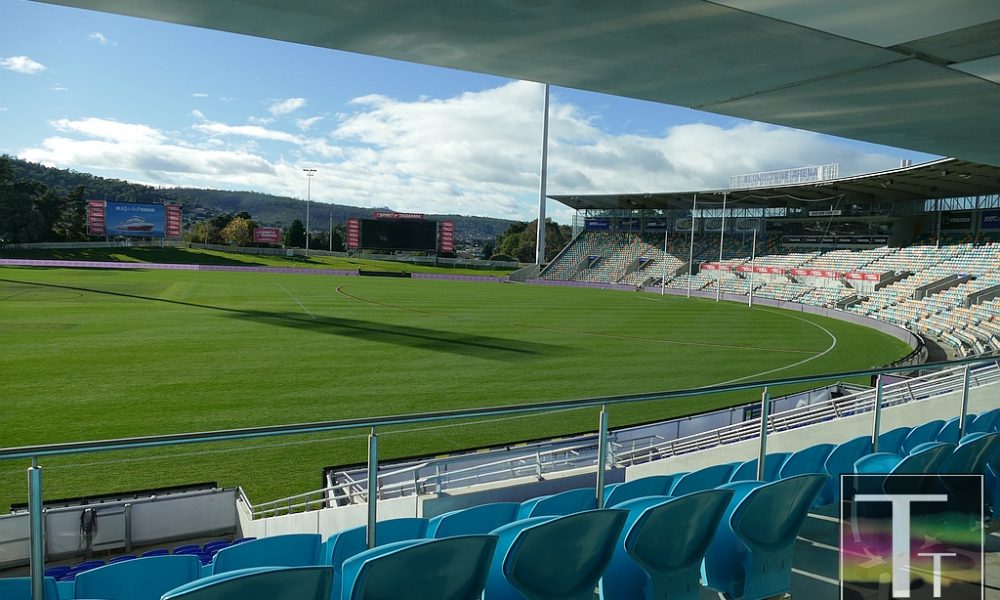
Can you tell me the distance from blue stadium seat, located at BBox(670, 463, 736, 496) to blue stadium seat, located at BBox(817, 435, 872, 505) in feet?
2.50

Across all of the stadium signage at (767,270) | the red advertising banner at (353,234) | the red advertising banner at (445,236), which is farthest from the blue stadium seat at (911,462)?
the red advertising banner at (445,236)

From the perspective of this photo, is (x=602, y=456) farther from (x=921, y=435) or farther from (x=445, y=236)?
(x=445, y=236)

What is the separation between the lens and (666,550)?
113 inches

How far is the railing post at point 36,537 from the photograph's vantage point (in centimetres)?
228

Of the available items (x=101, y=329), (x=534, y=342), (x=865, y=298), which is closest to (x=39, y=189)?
(x=101, y=329)

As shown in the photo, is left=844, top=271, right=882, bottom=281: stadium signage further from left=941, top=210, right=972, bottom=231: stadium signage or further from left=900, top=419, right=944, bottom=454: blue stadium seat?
left=900, top=419, right=944, bottom=454: blue stadium seat

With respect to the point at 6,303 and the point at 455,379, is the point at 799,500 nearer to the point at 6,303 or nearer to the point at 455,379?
the point at 455,379

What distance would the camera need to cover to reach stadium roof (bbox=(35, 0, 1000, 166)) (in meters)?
2.88

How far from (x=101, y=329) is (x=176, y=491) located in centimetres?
2085

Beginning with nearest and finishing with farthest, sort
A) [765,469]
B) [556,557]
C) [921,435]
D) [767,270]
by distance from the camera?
[556,557] → [765,469] → [921,435] → [767,270]

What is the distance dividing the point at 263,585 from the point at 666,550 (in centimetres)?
168

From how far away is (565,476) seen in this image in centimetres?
851

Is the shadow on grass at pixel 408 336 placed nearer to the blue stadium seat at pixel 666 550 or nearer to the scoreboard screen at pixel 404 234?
the blue stadium seat at pixel 666 550

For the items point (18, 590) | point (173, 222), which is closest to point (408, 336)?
point (18, 590)
